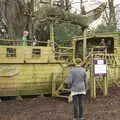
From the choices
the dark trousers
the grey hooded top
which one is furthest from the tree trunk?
the dark trousers

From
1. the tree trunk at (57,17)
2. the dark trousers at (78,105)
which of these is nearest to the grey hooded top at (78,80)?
the dark trousers at (78,105)

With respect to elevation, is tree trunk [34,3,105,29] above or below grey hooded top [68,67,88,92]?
above

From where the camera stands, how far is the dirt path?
11.5 metres

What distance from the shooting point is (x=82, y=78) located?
1084 centimetres

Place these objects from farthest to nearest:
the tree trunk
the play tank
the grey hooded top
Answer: the tree trunk
the play tank
the grey hooded top

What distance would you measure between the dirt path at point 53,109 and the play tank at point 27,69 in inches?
21.3

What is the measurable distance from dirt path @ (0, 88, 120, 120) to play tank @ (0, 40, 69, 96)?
0.54 metres

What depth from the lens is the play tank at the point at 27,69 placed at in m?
15.4

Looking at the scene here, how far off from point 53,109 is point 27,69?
325 centimetres

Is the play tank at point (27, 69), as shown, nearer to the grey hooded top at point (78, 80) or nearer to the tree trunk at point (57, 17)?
the tree trunk at point (57, 17)

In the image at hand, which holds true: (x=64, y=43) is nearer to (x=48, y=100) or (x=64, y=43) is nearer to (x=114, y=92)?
(x=114, y=92)

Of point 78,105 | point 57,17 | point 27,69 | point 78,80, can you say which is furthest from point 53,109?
point 57,17

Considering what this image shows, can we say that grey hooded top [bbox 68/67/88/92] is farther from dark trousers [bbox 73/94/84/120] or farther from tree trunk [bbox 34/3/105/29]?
tree trunk [bbox 34/3/105/29]

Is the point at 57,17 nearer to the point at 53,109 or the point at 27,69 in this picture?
the point at 27,69
